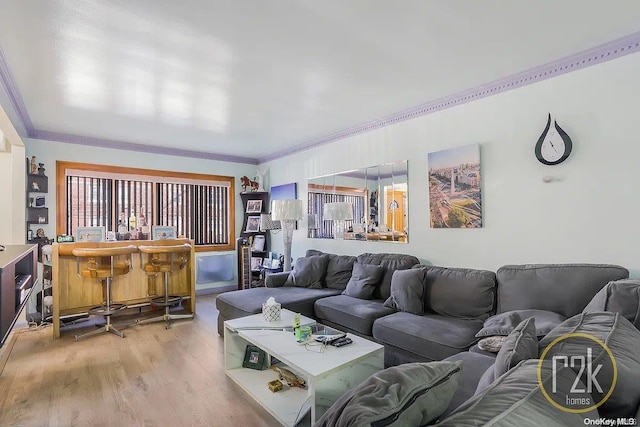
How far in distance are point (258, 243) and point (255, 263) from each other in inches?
14.5

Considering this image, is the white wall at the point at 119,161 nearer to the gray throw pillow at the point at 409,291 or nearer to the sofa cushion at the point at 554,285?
the gray throw pillow at the point at 409,291

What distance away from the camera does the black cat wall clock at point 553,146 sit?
2623 mm

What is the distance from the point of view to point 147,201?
539 centimetres

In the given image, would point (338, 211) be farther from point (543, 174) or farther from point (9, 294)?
point (9, 294)

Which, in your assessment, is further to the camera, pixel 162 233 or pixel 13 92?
pixel 162 233

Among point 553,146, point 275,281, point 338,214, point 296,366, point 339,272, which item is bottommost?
point 296,366

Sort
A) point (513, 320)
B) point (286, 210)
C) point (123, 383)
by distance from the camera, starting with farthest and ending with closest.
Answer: point (286, 210) < point (123, 383) < point (513, 320)

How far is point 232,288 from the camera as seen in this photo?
6.20 m

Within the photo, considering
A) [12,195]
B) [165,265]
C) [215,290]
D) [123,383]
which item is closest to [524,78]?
[123,383]

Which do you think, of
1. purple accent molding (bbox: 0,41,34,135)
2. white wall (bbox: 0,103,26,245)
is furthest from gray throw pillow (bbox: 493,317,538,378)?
white wall (bbox: 0,103,26,245)

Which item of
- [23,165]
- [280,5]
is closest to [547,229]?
[280,5]

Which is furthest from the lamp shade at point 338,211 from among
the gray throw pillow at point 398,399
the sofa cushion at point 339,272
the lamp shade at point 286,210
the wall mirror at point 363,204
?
the gray throw pillow at point 398,399

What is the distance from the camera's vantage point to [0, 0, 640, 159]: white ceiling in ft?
6.44

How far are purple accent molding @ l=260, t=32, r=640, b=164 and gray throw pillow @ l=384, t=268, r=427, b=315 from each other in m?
1.75
